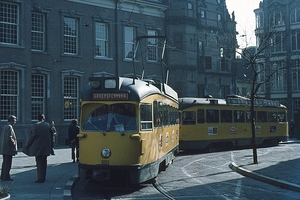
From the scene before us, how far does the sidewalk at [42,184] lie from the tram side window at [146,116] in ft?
8.23

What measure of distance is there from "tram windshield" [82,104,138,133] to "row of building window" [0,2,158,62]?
628 inches

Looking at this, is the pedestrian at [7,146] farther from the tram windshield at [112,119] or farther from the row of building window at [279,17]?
the row of building window at [279,17]

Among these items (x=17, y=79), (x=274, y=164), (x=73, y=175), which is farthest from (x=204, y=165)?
(x=17, y=79)

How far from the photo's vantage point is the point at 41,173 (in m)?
13.1

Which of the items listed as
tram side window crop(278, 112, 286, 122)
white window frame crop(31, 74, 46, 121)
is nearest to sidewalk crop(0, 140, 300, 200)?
white window frame crop(31, 74, 46, 121)

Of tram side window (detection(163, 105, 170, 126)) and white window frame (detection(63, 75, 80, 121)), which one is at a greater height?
white window frame (detection(63, 75, 80, 121))

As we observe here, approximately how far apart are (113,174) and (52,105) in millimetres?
20294

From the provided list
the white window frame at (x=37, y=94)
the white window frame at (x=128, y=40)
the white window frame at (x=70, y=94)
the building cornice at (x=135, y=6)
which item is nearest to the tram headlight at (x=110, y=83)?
the white window frame at (x=37, y=94)

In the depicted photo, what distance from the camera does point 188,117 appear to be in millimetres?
25812

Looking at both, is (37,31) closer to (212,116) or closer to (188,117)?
(188,117)

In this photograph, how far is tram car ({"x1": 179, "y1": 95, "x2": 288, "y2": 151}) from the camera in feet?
84.5

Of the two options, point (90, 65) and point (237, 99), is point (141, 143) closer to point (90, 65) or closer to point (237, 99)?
point (237, 99)

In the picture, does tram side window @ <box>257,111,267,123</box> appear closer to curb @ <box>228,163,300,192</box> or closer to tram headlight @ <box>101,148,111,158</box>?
curb @ <box>228,163,300,192</box>

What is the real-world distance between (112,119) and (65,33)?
2212cm
